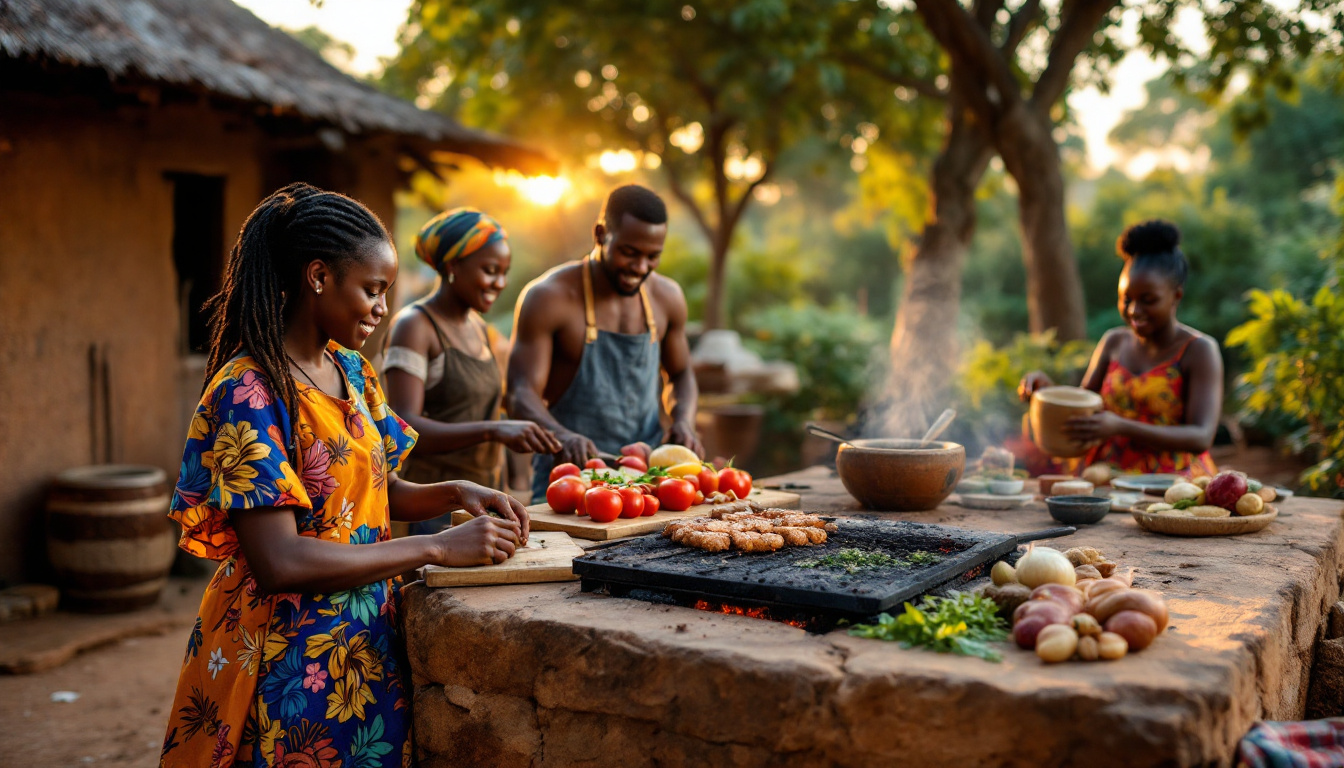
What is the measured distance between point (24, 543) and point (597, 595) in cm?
592

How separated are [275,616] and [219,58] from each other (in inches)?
251

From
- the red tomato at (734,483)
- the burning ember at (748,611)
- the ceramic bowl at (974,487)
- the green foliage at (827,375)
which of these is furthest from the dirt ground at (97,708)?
the green foliage at (827,375)

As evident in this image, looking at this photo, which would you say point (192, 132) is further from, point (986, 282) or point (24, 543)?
point (986, 282)

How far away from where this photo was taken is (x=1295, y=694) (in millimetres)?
2426

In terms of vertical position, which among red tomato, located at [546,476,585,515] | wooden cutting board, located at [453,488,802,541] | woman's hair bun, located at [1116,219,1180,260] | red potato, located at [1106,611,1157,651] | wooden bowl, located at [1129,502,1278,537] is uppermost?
woman's hair bun, located at [1116,219,1180,260]

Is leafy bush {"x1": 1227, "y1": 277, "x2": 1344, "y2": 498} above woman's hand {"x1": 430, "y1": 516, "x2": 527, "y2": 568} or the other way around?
above

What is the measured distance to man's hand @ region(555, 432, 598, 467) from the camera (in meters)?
3.45

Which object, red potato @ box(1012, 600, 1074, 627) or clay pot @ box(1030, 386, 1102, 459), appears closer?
red potato @ box(1012, 600, 1074, 627)

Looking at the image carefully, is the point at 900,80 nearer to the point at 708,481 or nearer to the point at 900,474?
the point at 900,474

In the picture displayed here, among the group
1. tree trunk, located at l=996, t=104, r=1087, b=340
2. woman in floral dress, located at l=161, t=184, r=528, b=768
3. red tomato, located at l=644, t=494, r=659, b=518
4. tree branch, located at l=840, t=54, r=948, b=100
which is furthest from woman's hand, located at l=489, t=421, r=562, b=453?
tree branch, located at l=840, t=54, r=948, b=100

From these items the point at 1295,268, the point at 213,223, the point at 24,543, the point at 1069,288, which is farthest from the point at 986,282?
the point at 24,543

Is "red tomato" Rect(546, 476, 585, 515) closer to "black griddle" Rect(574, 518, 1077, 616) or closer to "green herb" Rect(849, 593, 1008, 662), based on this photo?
"black griddle" Rect(574, 518, 1077, 616)

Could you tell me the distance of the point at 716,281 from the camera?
16.4m

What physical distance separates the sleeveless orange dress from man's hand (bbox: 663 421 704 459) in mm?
1749
